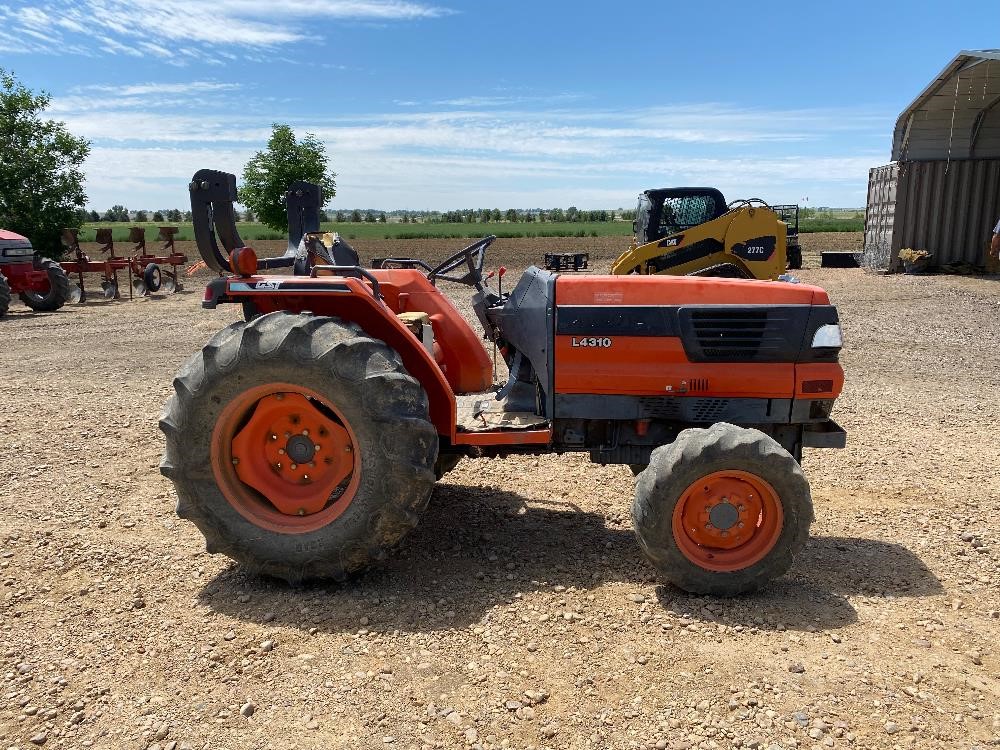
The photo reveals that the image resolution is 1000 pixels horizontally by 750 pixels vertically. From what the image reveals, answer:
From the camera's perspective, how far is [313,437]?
12.2 ft

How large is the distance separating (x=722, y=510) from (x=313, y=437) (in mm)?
1984

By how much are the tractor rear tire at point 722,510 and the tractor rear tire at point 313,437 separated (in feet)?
3.49

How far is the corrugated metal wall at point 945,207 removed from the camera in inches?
768

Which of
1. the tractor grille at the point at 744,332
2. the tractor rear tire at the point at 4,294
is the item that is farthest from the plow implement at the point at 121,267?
the tractor grille at the point at 744,332

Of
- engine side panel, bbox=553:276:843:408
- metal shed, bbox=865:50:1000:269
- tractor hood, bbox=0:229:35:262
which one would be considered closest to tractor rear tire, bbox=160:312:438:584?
engine side panel, bbox=553:276:843:408

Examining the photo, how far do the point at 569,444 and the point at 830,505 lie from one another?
199 centimetres

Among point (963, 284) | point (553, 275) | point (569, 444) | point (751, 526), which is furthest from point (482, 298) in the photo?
point (963, 284)

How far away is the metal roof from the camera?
18250 mm

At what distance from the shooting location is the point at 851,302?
15.1m

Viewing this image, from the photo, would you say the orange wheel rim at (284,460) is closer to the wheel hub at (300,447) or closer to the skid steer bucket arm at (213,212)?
the wheel hub at (300,447)

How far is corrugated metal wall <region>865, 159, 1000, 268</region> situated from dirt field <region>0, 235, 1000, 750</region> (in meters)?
16.3

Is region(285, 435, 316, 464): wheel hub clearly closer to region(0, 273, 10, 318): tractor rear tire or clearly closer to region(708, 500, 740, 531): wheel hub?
region(708, 500, 740, 531): wheel hub

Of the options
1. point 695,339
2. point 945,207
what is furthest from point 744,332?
point 945,207

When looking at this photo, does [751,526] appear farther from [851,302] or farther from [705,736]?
[851,302]
